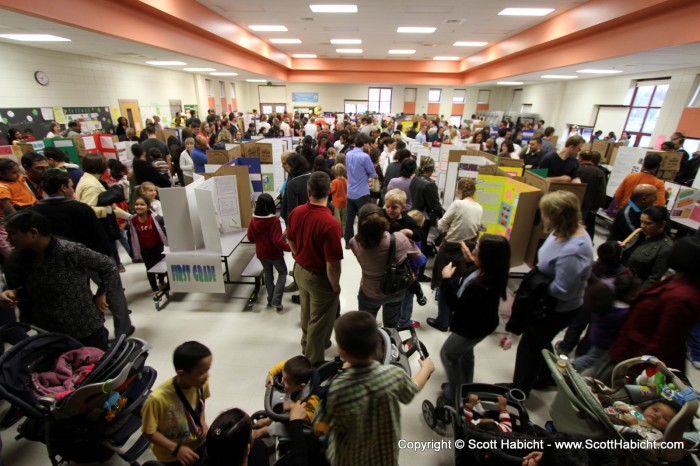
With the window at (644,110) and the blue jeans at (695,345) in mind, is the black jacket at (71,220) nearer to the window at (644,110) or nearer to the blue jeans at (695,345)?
the blue jeans at (695,345)

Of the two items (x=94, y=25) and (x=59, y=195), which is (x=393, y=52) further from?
(x=59, y=195)

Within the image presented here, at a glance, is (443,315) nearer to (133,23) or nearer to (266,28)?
(133,23)

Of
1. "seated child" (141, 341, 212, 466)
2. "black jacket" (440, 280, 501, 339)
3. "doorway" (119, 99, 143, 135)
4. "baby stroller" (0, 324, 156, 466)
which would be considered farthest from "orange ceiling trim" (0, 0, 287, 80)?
"black jacket" (440, 280, 501, 339)

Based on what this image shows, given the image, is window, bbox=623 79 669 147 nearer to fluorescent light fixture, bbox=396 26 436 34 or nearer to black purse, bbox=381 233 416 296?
fluorescent light fixture, bbox=396 26 436 34

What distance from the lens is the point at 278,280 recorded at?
3645mm

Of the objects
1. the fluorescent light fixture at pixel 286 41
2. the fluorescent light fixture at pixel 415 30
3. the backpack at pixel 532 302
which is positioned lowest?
the backpack at pixel 532 302

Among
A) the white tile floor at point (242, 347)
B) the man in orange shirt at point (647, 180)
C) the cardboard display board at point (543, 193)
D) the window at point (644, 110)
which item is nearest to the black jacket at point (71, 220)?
the white tile floor at point (242, 347)

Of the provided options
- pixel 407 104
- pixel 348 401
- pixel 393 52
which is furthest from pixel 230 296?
pixel 407 104

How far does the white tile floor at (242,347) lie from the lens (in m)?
2.29

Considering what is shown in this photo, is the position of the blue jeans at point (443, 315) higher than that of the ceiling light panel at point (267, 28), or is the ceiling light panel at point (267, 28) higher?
the ceiling light panel at point (267, 28)

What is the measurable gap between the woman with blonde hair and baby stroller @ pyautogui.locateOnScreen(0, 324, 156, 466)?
2623 millimetres

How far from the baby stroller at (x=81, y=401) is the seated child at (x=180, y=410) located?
39cm

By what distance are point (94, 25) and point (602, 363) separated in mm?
6889

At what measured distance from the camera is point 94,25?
14.7 feet
